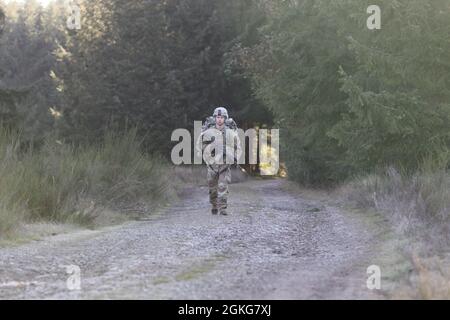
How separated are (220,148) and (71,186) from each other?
117 inches

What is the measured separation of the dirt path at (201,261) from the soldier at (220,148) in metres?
0.94

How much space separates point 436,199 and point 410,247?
3.13 meters

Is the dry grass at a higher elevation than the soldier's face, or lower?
lower

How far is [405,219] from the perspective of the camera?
35.0 feet

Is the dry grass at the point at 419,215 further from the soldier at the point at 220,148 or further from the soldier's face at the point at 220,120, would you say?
the soldier's face at the point at 220,120

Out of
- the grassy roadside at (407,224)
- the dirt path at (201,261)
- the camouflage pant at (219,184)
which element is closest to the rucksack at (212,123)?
the camouflage pant at (219,184)

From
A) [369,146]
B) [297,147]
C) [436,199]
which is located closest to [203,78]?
[297,147]

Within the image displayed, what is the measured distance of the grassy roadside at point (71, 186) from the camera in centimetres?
1093

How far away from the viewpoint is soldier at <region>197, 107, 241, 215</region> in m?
13.7

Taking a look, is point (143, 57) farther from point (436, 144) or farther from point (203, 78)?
point (436, 144)

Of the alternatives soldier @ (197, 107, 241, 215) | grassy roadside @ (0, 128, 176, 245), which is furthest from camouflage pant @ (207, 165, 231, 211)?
grassy roadside @ (0, 128, 176, 245)

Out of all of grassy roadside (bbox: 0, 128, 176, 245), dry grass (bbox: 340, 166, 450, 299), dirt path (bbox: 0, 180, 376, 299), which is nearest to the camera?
dry grass (bbox: 340, 166, 450, 299)

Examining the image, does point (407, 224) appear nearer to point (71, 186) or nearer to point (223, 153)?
point (223, 153)

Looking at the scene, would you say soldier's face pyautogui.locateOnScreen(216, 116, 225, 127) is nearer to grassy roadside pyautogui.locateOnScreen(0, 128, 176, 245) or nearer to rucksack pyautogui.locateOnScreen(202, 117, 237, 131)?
rucksack pyautogui.locateOnScreen(202, 117, 237, 131)
